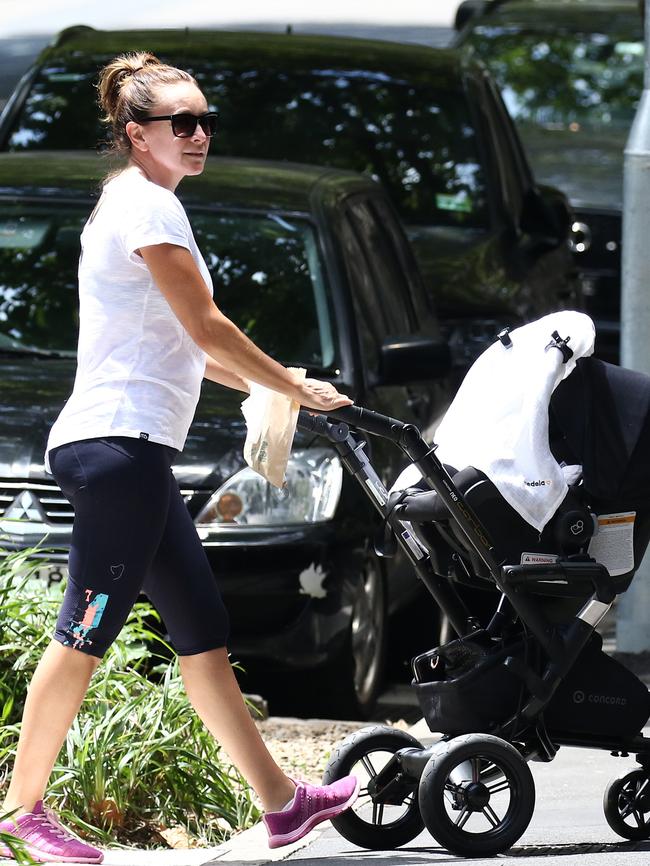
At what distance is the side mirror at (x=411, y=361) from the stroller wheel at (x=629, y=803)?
7.22ft

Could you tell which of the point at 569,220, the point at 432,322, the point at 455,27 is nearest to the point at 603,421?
the point at 432,322

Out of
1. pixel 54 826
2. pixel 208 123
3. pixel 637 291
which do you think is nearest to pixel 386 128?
pixel 637 291

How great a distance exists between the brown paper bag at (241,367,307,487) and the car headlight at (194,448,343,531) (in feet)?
5.10

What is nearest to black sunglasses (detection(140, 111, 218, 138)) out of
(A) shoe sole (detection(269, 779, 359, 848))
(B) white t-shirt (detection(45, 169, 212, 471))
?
(B) white t-shirt (detection(45, 169, 212, 471))

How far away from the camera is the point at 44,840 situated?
4.34 m

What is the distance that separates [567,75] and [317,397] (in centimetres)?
1067

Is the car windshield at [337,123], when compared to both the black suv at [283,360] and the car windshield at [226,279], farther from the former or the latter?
the car windshield at [226,279]

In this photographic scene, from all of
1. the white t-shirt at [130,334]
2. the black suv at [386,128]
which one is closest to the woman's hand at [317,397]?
the white t-shirt at [130,334]

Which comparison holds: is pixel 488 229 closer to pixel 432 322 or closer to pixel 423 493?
pixel 432 322

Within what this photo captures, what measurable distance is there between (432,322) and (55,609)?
3019 mm

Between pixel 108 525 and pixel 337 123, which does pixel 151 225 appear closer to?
pixel 108 525

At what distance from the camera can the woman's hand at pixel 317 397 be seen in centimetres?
432

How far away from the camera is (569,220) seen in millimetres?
10422

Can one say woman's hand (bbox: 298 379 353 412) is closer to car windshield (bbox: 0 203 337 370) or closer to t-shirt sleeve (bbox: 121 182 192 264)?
t-shirt sleeve (bbox: 121 182 192 264)
